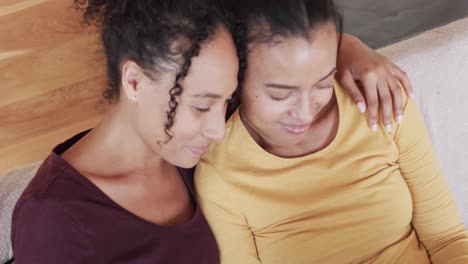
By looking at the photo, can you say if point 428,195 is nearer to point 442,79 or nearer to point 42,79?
point 442,79

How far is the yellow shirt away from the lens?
1.07m

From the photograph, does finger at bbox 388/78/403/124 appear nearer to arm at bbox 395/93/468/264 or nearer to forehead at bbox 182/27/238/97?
arm at bbox 395/93/468/264

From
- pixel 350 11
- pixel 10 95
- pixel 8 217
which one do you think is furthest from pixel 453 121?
pixel 10 95

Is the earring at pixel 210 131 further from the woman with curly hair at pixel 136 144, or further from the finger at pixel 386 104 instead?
the finger at pixel 386 104

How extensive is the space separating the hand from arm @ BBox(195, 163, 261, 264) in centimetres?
31

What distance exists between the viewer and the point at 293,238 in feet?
3.61

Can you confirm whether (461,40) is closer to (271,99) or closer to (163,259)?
(271,99)

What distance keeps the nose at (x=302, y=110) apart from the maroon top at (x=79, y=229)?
0.28 meters

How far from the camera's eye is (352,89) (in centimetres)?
107

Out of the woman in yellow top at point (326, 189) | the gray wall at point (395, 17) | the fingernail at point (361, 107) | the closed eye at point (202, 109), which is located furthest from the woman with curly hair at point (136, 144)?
the gray wall at point (395, 17)

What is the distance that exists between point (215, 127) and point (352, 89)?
32cm

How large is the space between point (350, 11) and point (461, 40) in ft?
2.35

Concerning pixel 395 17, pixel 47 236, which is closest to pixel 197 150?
pixel 47 236

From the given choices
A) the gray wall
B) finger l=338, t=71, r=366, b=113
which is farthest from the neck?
the gray wall
